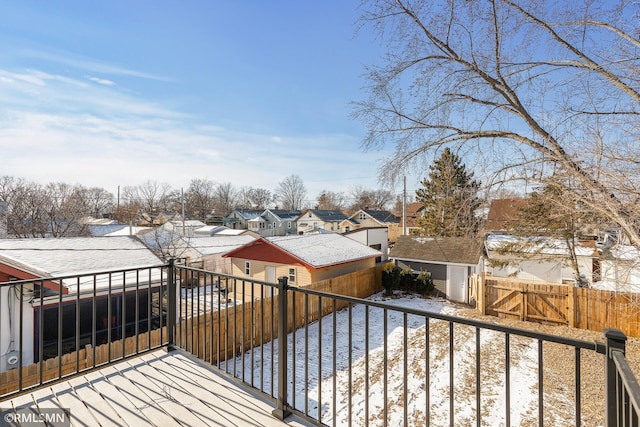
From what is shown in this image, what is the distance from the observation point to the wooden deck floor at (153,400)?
1961 millimetres

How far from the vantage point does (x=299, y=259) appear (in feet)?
35.7

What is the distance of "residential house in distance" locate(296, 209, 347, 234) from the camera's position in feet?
105

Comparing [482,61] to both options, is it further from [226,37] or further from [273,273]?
[273,273]

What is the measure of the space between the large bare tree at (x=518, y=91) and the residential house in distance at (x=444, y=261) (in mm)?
6657

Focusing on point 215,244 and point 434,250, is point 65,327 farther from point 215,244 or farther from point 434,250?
point 434,250

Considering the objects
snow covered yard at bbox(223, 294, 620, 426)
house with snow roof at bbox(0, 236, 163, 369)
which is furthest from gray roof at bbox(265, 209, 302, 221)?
snow covered yard at bbox(223, 294, 620, 426)

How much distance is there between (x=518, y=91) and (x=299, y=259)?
784 cm

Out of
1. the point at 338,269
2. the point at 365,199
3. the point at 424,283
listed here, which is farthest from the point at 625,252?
the point at 365,199

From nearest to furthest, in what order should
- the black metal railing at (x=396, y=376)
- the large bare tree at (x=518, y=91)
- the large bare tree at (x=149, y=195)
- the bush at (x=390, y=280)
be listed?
the black metal railing at (x=396, y=376) < the large bare tree at (x=518, y=91) < the bush at (x=390, y=280) < the large bare tree at (x=149, y=195)

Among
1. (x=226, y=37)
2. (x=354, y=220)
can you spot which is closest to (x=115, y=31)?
(x=226, y=37)

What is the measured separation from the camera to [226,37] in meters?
6.02

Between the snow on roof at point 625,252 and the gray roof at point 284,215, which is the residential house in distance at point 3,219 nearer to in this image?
the snow on roof at point 625,252

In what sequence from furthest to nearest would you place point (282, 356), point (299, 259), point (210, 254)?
point (210, 254) < point (299, 259) < point (282, 356)

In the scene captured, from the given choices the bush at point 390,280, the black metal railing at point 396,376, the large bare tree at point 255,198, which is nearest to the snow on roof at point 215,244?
the bush at point 390,280
